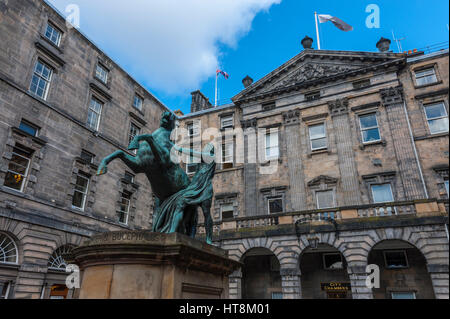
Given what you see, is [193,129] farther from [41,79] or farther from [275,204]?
[41,79]

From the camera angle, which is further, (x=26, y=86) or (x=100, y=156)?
(x=100, y=156)

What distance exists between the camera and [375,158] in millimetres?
22094

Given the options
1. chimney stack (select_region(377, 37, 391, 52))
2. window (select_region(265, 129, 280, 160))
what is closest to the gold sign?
window (select_region(265, 129, 280, 160))

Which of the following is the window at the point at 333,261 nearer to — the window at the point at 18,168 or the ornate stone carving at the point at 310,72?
the ornate stone carving at the point at 310,72

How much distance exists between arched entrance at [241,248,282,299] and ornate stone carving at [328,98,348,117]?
11515mm

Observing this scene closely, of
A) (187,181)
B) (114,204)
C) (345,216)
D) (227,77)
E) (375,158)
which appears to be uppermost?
(227,77)

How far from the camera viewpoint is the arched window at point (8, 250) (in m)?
16.7

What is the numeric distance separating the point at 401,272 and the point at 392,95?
1194cm

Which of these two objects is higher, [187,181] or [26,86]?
[26,86]

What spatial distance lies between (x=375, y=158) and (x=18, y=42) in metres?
23.7

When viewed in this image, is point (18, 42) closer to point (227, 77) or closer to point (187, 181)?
point (187, 181)

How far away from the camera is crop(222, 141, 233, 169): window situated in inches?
1083
